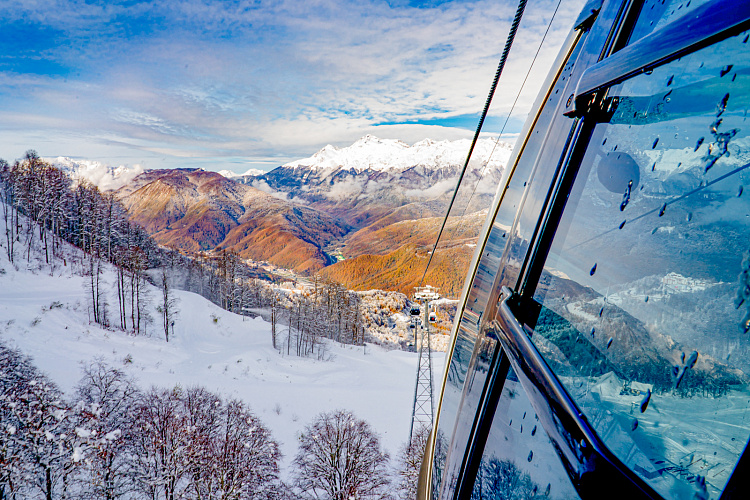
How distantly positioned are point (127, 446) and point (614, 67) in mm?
23733

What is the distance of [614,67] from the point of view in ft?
2.41

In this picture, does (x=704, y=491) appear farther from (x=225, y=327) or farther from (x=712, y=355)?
Result: (x=225, y=327)

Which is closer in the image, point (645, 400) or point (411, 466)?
point (645, 400)

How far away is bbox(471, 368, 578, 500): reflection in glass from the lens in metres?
0.74

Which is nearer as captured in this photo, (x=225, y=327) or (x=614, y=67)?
(x=614, y=67)

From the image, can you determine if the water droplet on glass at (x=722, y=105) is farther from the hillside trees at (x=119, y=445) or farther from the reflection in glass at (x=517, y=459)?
the hillside trees at (x=119, y=445)

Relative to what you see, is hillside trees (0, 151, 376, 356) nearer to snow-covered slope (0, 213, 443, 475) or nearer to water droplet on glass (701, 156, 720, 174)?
snow-covered slope (0, 213, 443, 475)

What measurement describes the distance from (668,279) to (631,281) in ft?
0.29

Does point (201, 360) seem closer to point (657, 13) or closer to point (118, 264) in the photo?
point (118, 264)

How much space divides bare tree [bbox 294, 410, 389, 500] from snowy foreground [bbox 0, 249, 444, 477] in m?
3.44

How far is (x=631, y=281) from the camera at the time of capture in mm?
687

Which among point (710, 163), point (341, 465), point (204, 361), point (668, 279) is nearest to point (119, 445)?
point (341, 465)

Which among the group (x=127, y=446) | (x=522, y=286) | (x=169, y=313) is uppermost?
(x=522, y=286)

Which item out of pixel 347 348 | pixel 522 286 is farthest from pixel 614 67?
pixel 347 348
